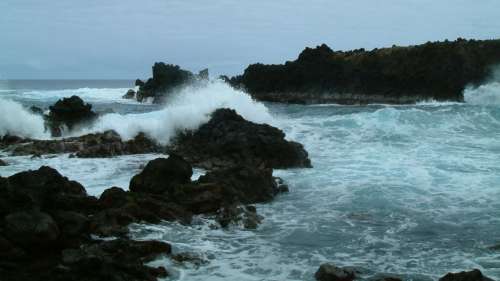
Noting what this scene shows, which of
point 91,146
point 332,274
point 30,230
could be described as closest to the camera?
point 332,274

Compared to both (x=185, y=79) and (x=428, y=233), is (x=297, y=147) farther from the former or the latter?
(x=185, y=79)

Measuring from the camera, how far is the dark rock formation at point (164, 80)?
52.0 meters

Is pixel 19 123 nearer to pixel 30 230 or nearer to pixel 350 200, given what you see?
pixel 350 200

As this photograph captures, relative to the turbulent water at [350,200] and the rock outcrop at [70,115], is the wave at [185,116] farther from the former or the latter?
the rock outcrop at [70,115]

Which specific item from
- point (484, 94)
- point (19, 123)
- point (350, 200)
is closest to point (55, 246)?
point (350, 200)

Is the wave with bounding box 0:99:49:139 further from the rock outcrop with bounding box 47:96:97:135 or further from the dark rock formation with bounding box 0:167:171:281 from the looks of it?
the dark rock formation with bounding box 0:167:171:281

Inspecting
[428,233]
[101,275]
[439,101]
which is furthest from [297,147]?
[439,101]

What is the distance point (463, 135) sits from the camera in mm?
19688

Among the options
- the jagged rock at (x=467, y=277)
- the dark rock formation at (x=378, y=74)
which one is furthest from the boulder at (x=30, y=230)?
the dark rock formation at (x=378, y=74)

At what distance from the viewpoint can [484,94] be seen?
127 feet

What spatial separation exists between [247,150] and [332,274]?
7.92m

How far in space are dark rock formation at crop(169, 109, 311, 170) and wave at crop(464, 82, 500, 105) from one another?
92.7ft

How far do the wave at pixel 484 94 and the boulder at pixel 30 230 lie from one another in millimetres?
36495

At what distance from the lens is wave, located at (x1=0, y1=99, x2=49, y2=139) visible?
763 inches
